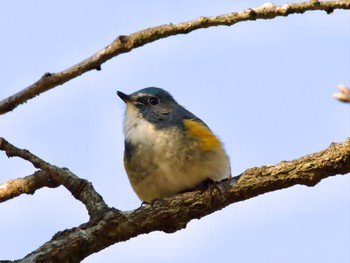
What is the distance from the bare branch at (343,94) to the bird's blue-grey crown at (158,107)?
4.05 meters

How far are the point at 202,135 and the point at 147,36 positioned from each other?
245cm

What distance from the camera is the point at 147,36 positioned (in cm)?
417

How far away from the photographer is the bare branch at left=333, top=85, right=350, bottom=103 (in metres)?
2.55

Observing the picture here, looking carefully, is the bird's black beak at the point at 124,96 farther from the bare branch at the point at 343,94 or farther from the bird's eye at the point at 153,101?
the bare branch at the point at 343,94

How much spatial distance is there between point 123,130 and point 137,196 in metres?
0.83

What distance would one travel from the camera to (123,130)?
7.07 metres

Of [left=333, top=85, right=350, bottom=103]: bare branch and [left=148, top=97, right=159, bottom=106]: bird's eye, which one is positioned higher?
[left=148, top=97, right=159, bottom=106]: bird's eye

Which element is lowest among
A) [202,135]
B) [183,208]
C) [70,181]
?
[183,208]

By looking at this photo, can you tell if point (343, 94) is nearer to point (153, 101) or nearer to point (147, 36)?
point (147, 36)

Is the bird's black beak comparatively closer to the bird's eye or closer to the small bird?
the bird's eye

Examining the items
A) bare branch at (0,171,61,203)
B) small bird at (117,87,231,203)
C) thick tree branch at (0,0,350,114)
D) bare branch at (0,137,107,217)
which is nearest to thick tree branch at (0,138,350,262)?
bare branch at (0,137,107,217)

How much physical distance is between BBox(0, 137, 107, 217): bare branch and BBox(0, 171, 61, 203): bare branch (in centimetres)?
7

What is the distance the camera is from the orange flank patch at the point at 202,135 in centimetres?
639

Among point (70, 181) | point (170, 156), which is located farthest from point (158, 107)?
point (70, 181)
